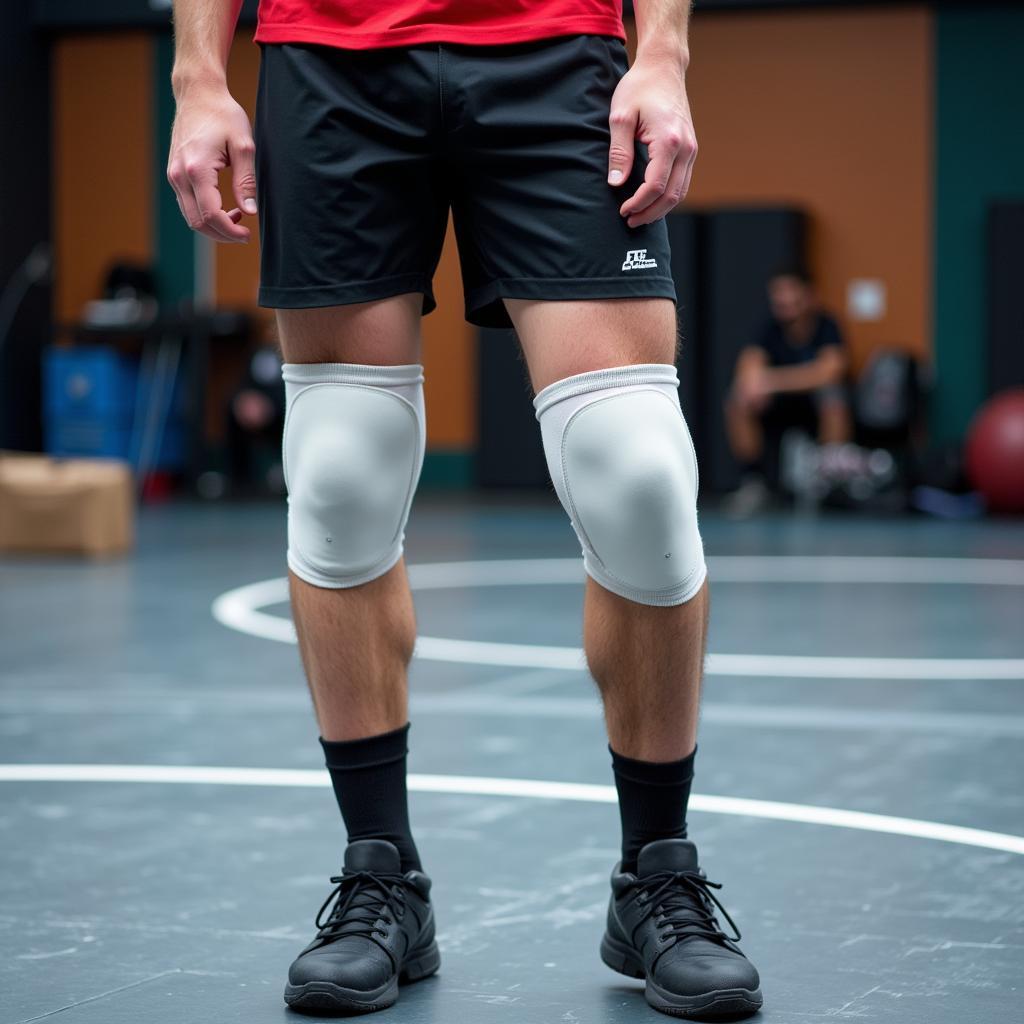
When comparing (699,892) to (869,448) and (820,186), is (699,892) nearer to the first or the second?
(869,448)

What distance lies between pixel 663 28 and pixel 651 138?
0.12m

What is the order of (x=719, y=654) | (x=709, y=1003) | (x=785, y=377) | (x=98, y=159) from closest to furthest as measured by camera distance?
Result: 1. (x=709, y=1003)
2. (x=719, y=654)
3. (x=785, y=377)
4. (x=98, y=159)

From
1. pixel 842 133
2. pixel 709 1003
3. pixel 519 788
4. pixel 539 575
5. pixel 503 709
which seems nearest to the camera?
pixel 709 1003

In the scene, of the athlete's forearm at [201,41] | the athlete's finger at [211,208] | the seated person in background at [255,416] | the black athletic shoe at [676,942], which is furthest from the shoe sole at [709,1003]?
the seated person in background at [255,416]

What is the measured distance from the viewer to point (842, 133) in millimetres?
9789

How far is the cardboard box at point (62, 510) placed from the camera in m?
5.77

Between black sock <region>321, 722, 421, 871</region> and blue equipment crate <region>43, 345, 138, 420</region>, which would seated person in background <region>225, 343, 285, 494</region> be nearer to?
blue equipment crate <region>43, 345, 138, 420</region>

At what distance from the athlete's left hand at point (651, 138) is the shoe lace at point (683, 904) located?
1.79ft

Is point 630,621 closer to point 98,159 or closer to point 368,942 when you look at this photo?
point 368,942

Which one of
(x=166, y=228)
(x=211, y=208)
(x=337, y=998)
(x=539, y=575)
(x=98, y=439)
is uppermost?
(x=166, y=228)

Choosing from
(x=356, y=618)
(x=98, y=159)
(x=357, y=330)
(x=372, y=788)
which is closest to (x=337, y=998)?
(x=372, y=788)

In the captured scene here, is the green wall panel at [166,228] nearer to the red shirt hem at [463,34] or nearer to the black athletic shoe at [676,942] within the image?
the red shirt hem at [463,34]

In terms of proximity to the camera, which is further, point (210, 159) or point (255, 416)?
point (255, 416)

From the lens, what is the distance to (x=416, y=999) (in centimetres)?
142
